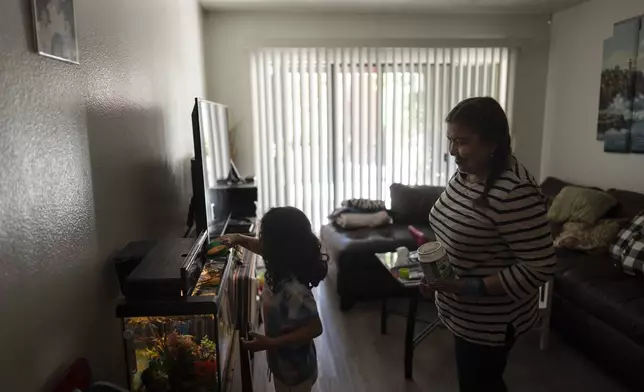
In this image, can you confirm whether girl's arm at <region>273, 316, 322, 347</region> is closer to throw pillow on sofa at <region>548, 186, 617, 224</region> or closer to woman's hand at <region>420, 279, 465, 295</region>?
woman's hand at <region>420, 279, 465, 295</region>

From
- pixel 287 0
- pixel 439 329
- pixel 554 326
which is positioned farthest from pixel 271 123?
pixel 554 326

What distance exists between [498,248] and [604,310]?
1661 millimetres

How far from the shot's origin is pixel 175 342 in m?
1.50

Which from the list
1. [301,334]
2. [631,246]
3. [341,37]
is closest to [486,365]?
[301,334]

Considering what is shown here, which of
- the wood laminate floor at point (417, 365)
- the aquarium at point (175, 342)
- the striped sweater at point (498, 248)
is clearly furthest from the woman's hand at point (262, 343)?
the wood laminate floor at point (417, 365)

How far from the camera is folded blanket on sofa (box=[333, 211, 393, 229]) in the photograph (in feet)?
13.1

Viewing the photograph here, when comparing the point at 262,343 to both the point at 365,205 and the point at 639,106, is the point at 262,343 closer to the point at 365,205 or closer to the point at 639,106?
the point at 365,205

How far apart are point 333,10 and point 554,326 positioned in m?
3.34

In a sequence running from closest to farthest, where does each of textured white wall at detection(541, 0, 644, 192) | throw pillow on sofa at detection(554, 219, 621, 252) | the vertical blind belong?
1. throw pillow on sofa at detection(554, 219, 621, 252)
2. textured white wall at detection(541, 0, 644, 192)
3. the vertical blind

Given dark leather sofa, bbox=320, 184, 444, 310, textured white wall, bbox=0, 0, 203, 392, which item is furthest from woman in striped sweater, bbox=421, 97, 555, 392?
dark leather sofa, bbox=320, 184, 444, 310

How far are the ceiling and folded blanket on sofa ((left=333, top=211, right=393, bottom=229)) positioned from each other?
1899 millimetres

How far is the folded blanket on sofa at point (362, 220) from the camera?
3.99 m

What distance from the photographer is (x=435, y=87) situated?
469 centimetres

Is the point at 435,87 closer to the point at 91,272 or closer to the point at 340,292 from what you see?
the point at 340,292
